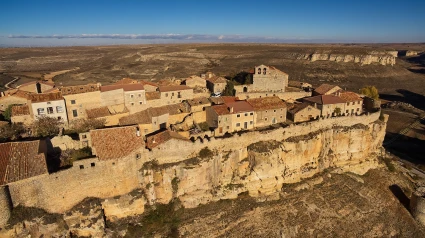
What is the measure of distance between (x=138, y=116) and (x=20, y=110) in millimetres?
11013

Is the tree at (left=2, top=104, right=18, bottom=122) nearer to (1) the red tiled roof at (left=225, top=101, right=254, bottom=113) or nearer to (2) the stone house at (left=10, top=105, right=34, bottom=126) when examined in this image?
(2) the stone house at (left=10, top=105, right=34, bottom=126)

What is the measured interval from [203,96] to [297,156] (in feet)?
48.4

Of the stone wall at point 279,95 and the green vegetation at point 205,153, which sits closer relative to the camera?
the green vegetation at point 205,153

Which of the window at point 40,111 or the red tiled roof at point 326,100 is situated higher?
the window at point 40,111

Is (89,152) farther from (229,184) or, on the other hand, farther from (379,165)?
(379,165)

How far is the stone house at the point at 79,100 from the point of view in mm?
29797

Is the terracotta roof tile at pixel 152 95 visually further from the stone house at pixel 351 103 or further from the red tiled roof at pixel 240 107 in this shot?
the stone house at pixel 351 103

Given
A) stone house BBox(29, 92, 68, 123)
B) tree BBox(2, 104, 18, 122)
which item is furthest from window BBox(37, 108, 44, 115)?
tree BBox(2, 104, 18, 122)

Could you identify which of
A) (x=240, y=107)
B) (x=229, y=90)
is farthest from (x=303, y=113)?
(x=229, y=90)

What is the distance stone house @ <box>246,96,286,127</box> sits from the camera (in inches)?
1282

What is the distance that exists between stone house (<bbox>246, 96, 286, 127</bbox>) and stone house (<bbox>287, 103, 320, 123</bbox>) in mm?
1106

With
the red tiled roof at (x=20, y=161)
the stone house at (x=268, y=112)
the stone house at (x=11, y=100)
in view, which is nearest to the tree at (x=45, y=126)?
the stone house at (x=11, y=100)

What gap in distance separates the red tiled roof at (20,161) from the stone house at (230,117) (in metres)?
15.8

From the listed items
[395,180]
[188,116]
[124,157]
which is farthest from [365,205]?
[124,157]
